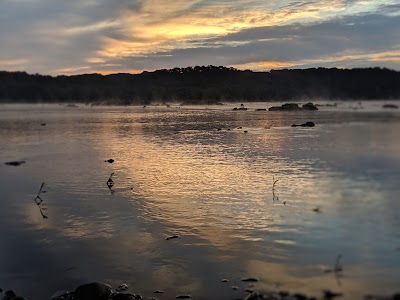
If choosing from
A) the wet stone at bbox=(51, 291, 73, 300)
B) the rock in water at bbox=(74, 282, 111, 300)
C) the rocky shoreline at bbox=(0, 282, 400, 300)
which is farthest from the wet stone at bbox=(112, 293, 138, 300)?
the wet stone at bbox=(51, 291, 73, 300)

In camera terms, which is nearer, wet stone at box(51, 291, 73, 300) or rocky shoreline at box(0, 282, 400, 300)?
rocky shoreline at box(0, 282, 400, 300)

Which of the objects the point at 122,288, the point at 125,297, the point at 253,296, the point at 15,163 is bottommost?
the point at 122,288

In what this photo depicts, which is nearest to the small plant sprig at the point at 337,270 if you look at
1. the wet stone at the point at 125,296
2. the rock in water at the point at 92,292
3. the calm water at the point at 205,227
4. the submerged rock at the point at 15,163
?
the calm water at the point at 205,227

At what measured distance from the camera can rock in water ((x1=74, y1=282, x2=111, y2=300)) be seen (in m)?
9.11

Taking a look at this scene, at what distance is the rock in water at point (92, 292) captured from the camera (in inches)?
359

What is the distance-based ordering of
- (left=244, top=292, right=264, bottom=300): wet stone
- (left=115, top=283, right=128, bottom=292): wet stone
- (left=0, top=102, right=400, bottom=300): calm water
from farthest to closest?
(left=0, top=102, right=400, bottom=300): calm water < (left=115, top=283, right=128, bottom=292): wet stone < (left=244, top=292, right=264, bottom=300): wet stone

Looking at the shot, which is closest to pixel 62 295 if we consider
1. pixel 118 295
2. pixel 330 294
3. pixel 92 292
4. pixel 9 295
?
pixel 92 292

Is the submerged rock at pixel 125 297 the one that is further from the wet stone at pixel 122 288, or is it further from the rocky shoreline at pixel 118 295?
the wet stone at pixel 122 288

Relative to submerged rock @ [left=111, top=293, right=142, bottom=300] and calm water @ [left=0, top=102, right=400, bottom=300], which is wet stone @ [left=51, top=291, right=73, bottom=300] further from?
submerged rock @ [left=111, top=293, right=142, bottom=300]

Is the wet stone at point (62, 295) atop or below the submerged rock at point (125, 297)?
below

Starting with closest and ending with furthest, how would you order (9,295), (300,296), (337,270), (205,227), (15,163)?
(300,296), (9,295), (337,270), (205,227), (15,163)

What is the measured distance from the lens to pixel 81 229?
1468cm

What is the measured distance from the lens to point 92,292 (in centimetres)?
919

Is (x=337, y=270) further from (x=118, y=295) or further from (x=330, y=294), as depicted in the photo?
(x=118, y=295)
